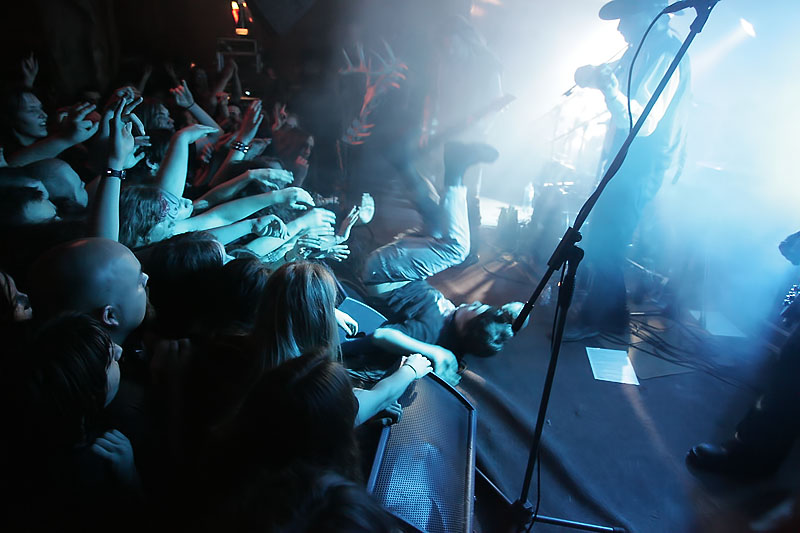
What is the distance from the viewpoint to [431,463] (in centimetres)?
147

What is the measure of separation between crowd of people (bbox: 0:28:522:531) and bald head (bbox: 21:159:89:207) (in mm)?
10

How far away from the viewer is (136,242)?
70.0 inches

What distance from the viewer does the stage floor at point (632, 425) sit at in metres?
1.79

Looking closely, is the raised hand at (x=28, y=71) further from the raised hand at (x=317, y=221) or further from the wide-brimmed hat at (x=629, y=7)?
the wide-brimmed hat at (x=629, y=7)

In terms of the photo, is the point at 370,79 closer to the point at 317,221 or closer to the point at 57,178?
the point at 317,221

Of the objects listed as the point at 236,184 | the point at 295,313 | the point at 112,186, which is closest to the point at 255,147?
the point at 236,184

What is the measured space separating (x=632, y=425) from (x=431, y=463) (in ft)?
5.13

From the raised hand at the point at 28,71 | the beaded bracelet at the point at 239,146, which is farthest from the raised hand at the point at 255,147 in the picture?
the raised hand at the point at 28,71

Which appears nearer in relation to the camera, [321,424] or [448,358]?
[321,424]

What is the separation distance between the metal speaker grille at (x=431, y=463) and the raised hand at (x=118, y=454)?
774mm

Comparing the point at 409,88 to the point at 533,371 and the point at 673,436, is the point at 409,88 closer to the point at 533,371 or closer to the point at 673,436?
the point at 533,371

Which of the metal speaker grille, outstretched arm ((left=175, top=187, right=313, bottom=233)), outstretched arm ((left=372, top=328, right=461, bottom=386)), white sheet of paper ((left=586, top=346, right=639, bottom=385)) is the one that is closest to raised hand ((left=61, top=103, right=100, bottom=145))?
outstretched arm ((left=175, top=187, right=313, bottom=233))

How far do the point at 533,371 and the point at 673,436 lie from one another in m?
0.87

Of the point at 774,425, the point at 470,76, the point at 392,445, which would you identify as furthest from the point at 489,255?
the point at 392,445
